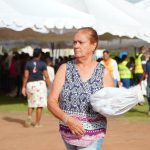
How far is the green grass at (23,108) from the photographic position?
1226cm

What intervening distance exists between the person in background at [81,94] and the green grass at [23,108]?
7.96m

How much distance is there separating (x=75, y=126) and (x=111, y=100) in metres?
0.33

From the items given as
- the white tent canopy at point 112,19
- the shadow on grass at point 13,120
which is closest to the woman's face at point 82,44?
→ the shadow on grass at point 13,120

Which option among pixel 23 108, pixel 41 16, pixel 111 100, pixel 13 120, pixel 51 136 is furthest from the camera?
pixel 23 108

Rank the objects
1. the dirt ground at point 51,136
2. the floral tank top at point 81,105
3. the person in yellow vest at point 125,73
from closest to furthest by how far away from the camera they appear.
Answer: the floral tank top at point 81,105, the dirt ground at point 51,136, the person in yellow vest at point 125,73

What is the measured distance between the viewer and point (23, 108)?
14.1 m

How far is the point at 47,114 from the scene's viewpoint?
1275 centimetres

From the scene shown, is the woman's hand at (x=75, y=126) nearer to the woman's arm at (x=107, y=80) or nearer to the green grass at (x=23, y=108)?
the woman's arm at (x=107, y=80)

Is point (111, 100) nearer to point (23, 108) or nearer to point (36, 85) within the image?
point (36, 85)

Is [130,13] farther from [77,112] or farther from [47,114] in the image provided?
[77,112]

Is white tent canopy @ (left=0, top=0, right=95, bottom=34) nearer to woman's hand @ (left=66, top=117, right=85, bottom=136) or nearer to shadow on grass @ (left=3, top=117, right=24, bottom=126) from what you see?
shadow on grass @ (left=3, top=117, right=24, bottom=126)

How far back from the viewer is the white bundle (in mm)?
3824

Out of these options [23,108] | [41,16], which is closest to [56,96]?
[41,16]

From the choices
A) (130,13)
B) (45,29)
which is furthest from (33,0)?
(130,13)
